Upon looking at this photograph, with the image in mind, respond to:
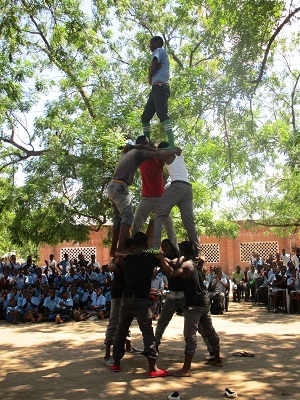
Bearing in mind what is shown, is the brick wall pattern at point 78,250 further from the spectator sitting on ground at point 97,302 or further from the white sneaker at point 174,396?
the white sneaker at point 174,396

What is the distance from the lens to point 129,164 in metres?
6.43

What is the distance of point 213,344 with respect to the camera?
660 cm

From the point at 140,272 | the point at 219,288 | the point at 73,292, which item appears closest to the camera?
the point at 140,272

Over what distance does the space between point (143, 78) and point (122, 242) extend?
998cm

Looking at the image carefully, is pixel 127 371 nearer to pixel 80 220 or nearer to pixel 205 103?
pixel 205 103

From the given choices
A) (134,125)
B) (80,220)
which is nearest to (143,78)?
(134,125)

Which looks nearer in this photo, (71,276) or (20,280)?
(20,280)

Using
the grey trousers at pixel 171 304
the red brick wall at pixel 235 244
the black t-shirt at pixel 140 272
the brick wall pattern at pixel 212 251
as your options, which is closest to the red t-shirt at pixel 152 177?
the black t-shirt at pixel 140 272

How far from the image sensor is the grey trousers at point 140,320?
606cm

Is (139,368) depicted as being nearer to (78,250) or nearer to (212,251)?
(212,251)

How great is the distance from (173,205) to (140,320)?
1459mm

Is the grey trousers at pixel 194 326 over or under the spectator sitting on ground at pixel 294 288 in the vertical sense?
under

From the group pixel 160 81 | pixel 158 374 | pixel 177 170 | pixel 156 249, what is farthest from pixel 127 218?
pixel 158 374

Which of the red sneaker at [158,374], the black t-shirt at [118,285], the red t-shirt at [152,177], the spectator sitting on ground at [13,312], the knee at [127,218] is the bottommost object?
the red sneaker at [158,374]
